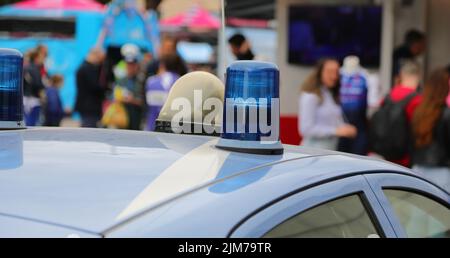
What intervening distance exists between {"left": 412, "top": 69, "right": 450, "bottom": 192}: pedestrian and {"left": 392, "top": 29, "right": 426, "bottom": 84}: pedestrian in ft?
11.6

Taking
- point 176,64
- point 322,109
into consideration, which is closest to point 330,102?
point 322,109

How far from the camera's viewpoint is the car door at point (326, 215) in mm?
1761

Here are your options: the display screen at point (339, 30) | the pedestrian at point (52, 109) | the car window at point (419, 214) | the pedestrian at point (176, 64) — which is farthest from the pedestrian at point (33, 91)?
the car window at point (419, 214)

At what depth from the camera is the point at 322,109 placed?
7512 millimetres

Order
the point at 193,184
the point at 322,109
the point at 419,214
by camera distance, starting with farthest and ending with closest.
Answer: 1. the point at 322,109
2. the point at 419,214
3. the point at 193,184

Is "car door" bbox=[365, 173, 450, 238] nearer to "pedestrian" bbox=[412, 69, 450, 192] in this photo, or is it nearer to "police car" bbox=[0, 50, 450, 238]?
"police car" bbox=[0, 50, 450, 238]

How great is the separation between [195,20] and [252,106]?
43.2 feet

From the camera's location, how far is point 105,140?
229cm

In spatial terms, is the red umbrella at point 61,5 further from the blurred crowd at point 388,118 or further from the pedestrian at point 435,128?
the pedestrian at point 435,128

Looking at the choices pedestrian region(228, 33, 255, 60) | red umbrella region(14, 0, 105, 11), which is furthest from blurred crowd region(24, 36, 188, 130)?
red umbrella region(14, 0, 105, 11)

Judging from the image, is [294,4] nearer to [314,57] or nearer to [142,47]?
[314,57]

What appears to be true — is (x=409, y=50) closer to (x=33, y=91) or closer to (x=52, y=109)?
(x=52, y=109)

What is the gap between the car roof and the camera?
167 cm

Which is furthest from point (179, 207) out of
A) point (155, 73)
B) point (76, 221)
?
point (155, 73)
